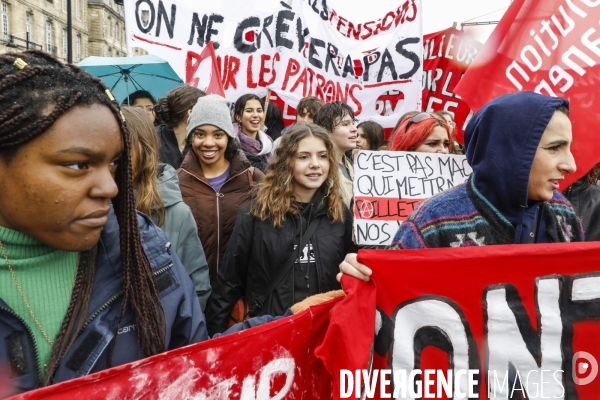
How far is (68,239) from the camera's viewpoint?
1.24 m

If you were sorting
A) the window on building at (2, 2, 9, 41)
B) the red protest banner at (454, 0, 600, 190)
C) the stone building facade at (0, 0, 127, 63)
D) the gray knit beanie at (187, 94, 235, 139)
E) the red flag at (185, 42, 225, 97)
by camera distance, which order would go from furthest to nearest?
the stone building facade at (0, 0, 127, 63), the window on building at (2, 2, 9, 41), the red flag at (185, 42, 225, 97), the gray knit beanie at (187, 94, 235, 139), the red protest banner at (454, 0, 600, 190)

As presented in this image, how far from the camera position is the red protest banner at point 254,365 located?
54.3 inches

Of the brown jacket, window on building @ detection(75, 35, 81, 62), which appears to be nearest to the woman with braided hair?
the brown jacket

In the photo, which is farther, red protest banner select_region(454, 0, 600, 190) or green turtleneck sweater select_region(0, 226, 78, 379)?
red protest banner select_region(454, 0, 600, 190)

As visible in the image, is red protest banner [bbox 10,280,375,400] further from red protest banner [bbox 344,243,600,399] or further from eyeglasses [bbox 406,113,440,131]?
eyeglasses [bbox 406,113,440,131]

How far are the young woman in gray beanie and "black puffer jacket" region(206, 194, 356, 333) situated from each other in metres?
0.44

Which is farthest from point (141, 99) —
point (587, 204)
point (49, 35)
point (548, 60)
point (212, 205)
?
point (49, 35)

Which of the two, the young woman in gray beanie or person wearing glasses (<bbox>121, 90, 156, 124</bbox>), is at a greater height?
person wearing glasses (<bbox>121, 90, 156, 124</bbox>)

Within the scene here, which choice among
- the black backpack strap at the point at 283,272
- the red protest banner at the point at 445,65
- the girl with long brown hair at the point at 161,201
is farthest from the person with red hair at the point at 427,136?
the red protest banner at the point at 445,65

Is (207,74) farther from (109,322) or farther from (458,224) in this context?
(109,322)

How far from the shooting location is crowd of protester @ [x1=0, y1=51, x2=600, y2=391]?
117cm

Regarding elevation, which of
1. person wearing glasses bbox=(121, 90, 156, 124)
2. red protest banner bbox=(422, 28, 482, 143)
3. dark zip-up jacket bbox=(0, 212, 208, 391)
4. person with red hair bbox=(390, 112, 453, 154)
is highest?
red protest banner bbox=(422, 28, 482, 143)

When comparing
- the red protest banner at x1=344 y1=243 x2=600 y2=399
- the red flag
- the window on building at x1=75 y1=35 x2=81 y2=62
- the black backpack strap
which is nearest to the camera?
the red protest banner at x1=344 y1=243 x2=600 y2=399

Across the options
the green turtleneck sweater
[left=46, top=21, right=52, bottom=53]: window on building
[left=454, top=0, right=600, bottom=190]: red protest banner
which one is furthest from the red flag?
[left=46, top=21, right=52, bottom=53]: window on building
